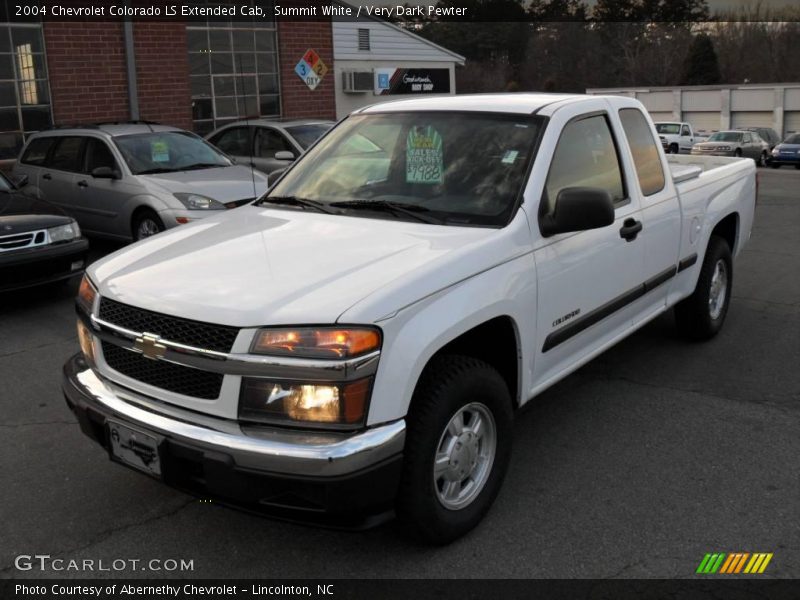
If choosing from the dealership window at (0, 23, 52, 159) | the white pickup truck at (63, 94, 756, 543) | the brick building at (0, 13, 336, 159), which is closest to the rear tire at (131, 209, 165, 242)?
the brick building at (0, 13, 336, 159)

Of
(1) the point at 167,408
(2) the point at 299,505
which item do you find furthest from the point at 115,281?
(2) the point at 299,505

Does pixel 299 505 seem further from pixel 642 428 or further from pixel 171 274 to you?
pixel 642 428

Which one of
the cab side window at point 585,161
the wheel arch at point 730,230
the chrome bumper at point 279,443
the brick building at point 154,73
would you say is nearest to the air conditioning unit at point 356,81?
the brick building at point 154,73

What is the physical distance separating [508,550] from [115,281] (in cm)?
198

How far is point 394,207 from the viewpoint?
399 centimetres

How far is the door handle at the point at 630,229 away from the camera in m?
4.48

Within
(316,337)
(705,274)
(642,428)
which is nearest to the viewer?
(316,337)

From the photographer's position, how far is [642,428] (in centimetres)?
459

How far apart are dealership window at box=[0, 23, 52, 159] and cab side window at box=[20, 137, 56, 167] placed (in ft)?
10.5

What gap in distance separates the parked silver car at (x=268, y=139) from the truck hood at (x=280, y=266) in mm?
8373

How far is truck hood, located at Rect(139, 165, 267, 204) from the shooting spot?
29.4ft

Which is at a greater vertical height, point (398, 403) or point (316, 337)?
point (316, 337)

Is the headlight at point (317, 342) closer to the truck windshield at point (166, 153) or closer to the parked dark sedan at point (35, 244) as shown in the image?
the parked dark sedan at point (35, 244)

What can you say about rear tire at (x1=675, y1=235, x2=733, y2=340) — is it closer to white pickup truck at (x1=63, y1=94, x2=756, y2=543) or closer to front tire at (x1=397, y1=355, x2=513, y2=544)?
white pickup truck at (x1=63, y1=94, x2=756, y2=543)
